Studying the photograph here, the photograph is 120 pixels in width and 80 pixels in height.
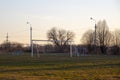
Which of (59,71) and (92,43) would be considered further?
(92,43)

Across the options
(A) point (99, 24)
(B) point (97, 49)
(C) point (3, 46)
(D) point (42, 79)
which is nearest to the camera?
(D) point (42, 79)

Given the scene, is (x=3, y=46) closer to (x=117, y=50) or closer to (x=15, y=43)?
(x=15, y=43)

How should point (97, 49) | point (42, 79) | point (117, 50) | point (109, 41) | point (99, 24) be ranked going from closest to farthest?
point (42, 79) < point (117, 50) < point (97, 49) < point (99, 24) < point (109, 41)

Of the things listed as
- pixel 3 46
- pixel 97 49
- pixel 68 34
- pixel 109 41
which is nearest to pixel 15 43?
pixel 3 46

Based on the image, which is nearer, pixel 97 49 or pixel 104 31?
pixel 97 49

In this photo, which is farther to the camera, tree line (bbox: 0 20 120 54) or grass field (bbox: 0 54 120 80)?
tree line (bbox: 0 20 120 54)

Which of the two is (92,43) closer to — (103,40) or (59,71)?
(103,40)

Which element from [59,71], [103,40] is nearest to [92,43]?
[103,40]

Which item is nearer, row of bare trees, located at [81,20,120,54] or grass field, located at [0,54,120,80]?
grass field, located at [0,54,120,80]

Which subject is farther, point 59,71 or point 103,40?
point 103,40

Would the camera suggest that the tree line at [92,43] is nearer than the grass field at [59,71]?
No

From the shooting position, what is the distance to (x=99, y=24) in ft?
317

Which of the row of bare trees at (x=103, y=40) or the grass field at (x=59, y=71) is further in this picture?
the row of bare trees at (x=103, y=40)

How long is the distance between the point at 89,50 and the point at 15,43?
148 ft
